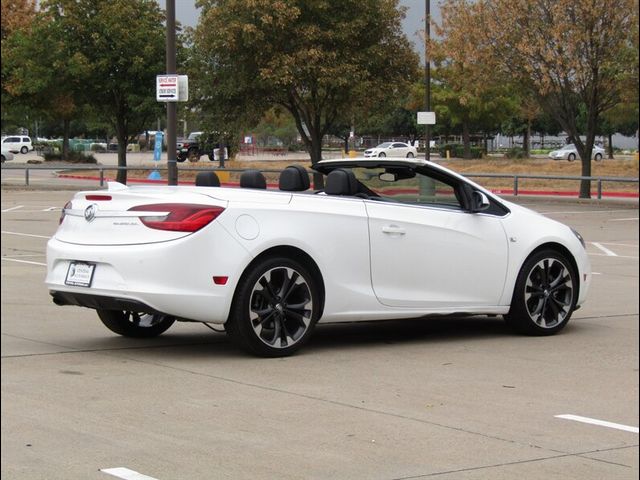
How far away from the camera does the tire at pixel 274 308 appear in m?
7.75

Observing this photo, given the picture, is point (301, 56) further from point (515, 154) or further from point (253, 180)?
point (515, 154)

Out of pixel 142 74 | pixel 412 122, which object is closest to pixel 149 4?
pixel 142 74

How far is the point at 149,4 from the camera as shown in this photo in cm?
3825

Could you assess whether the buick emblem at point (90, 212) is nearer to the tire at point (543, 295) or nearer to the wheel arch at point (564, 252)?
the tire at point (543, 295)

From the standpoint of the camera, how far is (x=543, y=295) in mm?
9195

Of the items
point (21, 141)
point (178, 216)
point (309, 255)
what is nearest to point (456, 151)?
point (309, 255)

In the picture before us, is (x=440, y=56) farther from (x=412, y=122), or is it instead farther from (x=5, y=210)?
(x=412, y=122)

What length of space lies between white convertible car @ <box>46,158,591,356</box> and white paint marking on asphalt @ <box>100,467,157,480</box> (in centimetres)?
272

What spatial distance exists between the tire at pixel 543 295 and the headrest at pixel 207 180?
8.07ft

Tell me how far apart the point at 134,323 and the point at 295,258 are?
152cm

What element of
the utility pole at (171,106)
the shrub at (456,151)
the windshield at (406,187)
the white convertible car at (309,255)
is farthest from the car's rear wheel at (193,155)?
the windshield at (406,187)

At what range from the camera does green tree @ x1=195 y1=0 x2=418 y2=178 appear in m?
34.6

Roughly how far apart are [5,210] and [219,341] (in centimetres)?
1755

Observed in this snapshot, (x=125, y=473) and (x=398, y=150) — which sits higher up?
(x=398, y=150)
